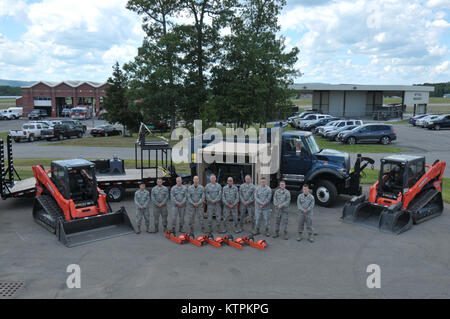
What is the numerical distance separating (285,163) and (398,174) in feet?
12.0

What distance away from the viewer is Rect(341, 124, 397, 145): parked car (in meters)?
30.2

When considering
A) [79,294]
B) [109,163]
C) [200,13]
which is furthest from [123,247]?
[200,13]

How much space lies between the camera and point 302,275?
26.5 ft

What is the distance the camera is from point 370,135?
99.2 ft

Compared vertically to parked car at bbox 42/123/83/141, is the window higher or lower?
higher

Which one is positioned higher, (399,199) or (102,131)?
(399,199)

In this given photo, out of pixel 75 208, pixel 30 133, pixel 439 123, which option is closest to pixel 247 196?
pixel 75 208

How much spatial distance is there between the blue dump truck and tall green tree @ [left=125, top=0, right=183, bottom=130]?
58.1 feet

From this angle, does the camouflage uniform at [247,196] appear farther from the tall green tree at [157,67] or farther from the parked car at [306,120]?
the parked car at [306,120]

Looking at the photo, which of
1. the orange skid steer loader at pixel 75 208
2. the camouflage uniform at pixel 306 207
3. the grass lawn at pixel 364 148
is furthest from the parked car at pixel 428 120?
the orange skid steer loader at pixel 75 208

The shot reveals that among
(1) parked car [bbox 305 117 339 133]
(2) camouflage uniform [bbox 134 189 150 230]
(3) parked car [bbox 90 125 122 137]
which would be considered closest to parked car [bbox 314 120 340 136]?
(1) parked car [bbox 305 117 339 133]

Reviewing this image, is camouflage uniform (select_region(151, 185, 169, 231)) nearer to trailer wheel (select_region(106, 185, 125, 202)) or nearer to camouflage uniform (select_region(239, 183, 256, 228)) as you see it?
camouflage uniform (select_region(239, 183, 256, 228))

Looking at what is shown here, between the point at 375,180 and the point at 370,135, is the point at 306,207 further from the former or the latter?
the point at 370,135

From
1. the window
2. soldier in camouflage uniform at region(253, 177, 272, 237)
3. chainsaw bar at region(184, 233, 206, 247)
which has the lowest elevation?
chainsaw bar at region(184, 233, 206, 247)
